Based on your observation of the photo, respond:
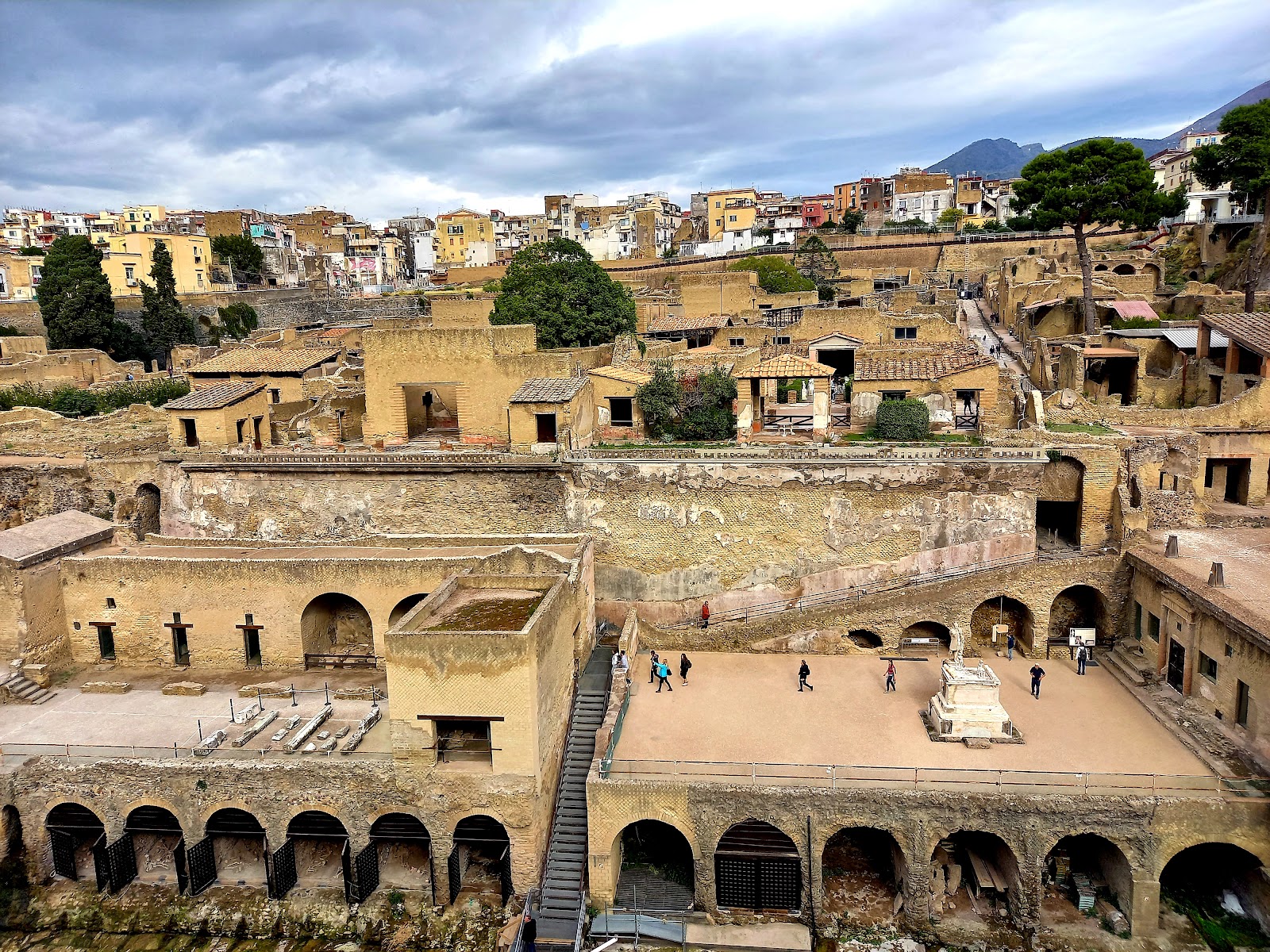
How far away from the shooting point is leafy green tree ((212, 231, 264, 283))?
67938 millimetres

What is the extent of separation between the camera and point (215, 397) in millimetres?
28562

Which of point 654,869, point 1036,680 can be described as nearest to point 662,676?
point 654,869

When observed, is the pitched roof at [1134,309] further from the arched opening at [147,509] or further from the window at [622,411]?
the arched opening at [147,509]

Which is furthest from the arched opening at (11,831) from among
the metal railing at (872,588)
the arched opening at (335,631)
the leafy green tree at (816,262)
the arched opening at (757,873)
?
the leafy green tree at (816,262)

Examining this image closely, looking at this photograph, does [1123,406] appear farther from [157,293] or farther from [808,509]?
[157,293]

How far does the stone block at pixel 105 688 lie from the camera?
808 inches

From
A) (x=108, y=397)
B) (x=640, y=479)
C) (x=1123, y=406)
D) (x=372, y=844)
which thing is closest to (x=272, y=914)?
(x=372, y=844)

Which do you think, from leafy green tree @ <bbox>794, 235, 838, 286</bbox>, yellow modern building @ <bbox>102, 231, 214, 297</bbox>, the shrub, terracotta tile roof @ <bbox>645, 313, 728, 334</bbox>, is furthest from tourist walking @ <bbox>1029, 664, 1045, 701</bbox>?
yellow modern building @ <bbox>102, 231, 214, 297</bbox>

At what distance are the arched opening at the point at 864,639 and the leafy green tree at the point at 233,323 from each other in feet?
153

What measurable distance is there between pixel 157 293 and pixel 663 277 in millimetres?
31399

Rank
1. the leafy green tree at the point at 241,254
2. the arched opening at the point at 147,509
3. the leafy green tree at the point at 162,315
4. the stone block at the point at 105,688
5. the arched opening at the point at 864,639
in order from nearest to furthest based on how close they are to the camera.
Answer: the stone block at the point at 105,688 → the arched opening at the point at 864,639 → the arched opening at the point at 147,509 → the leafy green tree at the point at 162,315 → the leafy green tree at the point at 241,254

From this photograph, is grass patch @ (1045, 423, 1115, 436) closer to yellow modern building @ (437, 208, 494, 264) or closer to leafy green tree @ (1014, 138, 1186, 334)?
leafy green tree @ (1014, 138, 1186, 334)

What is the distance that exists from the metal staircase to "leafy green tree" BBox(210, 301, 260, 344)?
45.5 m

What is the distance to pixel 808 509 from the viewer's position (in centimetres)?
2441
